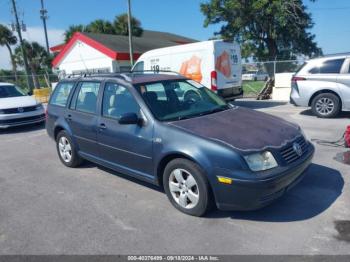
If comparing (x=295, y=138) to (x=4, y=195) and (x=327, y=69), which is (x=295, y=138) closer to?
(x=4, y=195)

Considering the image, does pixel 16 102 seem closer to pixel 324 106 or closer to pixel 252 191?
pixel 252 191

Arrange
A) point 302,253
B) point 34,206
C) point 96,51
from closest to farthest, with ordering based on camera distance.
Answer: point 302,253
point 34,206
point 96,51

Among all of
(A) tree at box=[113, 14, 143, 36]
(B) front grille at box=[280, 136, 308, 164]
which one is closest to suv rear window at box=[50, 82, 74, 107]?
(B) front grille at box=[280, 136, 308, 164]

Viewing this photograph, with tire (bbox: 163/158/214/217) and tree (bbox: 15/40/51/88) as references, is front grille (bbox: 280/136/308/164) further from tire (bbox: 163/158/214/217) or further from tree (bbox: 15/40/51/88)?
tree (bbox: 15/40/51/88)

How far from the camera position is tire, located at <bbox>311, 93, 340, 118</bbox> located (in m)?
8.55

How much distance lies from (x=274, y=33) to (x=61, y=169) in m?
26.7

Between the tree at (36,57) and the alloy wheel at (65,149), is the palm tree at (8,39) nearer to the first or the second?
the tree at (36,57)

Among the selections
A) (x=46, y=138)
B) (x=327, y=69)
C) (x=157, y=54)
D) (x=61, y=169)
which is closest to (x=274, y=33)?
(x=157, y=54)

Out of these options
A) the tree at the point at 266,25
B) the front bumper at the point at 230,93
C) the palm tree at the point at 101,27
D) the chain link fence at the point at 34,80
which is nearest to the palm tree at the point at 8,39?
the chain link fence at the point at 34,80

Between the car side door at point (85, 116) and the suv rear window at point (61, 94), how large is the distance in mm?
301

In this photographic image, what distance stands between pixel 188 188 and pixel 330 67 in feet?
22.6

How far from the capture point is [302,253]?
2904mm

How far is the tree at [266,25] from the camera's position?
25.4m

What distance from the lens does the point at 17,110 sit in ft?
31.3
